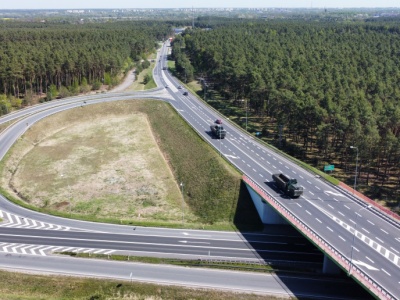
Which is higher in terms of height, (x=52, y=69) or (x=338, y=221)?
(x=52, y=69)

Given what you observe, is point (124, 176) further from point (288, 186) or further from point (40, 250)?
point (288, 186)

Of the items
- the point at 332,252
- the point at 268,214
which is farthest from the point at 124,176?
the point at 332,252

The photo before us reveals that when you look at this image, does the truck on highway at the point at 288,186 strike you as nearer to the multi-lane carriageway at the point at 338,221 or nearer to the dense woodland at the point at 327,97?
the multi-lane carriageway at the point at 338,221

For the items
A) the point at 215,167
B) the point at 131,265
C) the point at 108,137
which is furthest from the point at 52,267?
the point at 108,137

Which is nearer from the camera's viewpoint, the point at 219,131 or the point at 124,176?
the point at 124,176

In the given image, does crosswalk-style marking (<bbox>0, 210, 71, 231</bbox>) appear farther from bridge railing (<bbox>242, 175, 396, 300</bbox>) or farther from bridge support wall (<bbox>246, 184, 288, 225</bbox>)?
bridge railing (<bbox>242, 175, 396, 300</bbox>)

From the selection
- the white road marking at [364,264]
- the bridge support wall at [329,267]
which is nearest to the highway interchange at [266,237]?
the white road marking at [364,264]
